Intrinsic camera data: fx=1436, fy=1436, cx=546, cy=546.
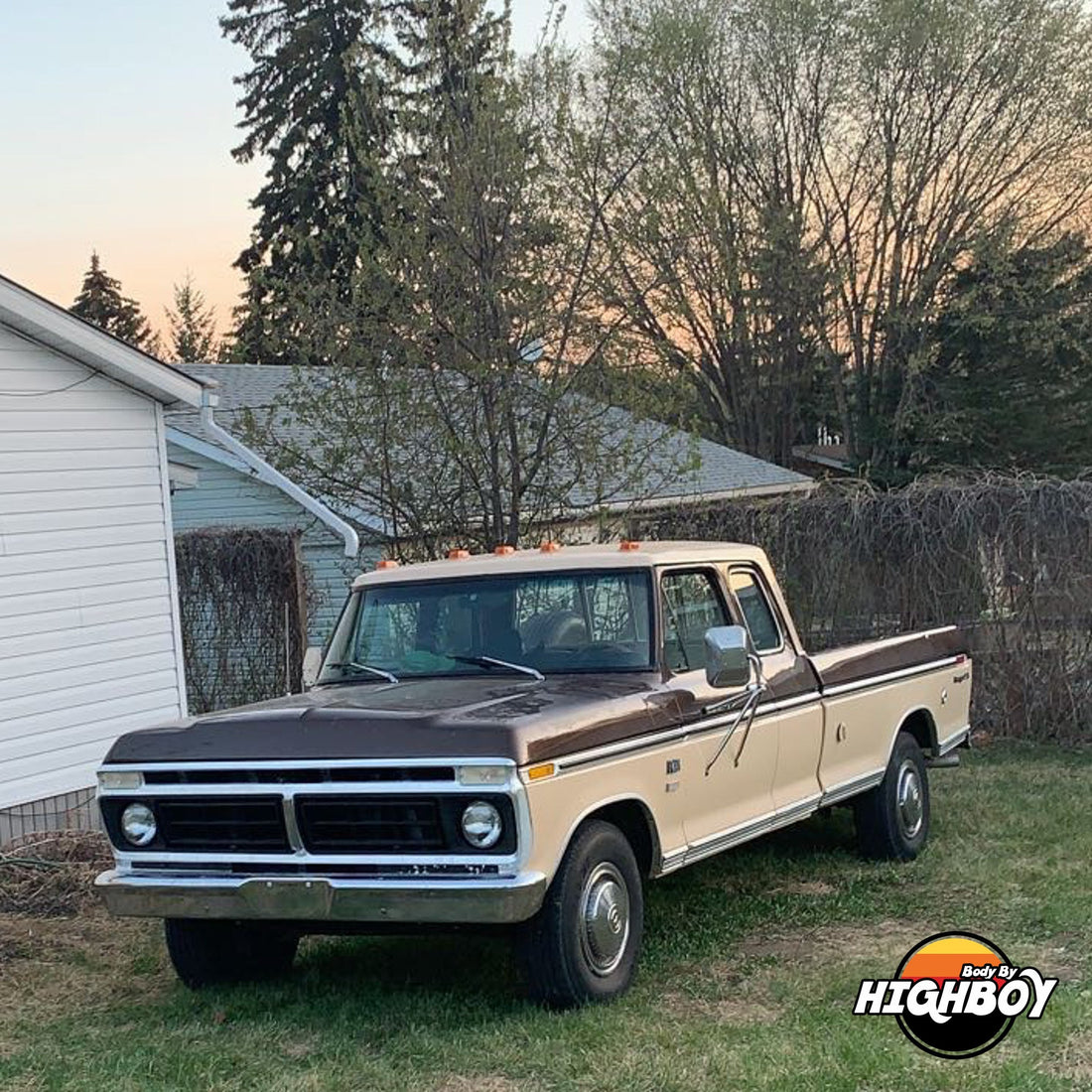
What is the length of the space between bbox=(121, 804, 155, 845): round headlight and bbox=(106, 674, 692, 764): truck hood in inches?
7.8

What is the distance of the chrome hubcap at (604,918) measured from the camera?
17.9 feet

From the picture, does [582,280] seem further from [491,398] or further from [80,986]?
[80,986]

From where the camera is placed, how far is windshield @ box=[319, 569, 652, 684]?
645 centimetres

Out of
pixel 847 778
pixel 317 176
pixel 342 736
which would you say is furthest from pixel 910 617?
pixel 317 176

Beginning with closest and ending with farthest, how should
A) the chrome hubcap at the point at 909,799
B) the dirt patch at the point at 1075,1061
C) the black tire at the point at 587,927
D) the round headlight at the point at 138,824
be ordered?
the dirt patch at the point at 1075,1061 → the black tire at the point at 587,927 → the round headlight at the point at 138,824 → the chrome hubcap at the point at 909,799

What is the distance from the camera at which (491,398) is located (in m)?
12.5

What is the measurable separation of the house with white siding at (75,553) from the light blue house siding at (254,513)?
14.9 feet

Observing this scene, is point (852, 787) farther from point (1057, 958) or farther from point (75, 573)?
point (75, 573)

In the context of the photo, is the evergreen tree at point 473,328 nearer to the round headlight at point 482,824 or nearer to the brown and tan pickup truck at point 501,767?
the brown and tan pickup truck at point 501,767

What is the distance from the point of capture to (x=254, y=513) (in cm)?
1733

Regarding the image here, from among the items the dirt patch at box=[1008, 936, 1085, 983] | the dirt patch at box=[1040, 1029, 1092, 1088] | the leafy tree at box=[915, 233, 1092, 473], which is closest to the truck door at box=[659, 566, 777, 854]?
the dirt patch at box=[1008, 936, 1085, 983]

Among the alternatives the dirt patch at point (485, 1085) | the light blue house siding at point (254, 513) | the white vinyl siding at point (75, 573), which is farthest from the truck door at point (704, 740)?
the light blue house siding at point (254, 513)

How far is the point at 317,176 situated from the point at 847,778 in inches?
1119

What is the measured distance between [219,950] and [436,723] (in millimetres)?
1729
